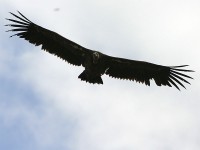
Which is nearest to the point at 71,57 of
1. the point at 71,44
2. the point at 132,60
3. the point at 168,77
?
the point at 71,44

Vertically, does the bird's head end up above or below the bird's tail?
above

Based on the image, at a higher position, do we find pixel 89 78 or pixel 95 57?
pixel 95 57

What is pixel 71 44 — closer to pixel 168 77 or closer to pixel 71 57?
pixel 71 57

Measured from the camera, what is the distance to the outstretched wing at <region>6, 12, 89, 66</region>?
24.2 meters

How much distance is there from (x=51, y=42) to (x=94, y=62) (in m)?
2.08

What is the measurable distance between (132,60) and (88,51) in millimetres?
1979

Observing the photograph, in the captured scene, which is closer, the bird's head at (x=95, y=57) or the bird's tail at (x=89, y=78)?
the bird's head at (x=95, y=57)

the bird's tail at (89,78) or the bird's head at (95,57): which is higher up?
the bird's head at (95,57)

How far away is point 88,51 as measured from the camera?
24.1 m

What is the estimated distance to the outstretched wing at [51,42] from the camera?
24219 millimetres

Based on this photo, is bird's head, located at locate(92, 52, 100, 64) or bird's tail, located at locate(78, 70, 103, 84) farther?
bird's tail, located at locate(78, 70, 103, 84)

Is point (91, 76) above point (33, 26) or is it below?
below

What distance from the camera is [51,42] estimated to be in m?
24.7

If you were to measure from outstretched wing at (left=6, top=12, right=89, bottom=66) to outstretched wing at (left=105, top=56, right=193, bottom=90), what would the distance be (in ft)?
4.59
